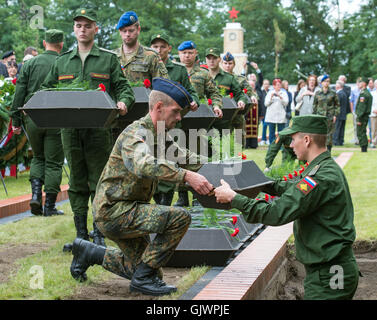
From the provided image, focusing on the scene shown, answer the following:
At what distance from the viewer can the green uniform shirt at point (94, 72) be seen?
7.04m

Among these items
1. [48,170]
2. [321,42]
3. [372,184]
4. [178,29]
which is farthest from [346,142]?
[321,42]

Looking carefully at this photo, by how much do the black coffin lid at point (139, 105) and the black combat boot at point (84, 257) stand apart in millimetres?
2560

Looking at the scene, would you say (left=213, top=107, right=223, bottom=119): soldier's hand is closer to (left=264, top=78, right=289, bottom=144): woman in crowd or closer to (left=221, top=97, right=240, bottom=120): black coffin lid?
(left=221, top=97, right=240, bottom=120): black coffin lid

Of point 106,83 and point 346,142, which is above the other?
point 106,83

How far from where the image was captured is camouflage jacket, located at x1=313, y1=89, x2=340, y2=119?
18.2 metres

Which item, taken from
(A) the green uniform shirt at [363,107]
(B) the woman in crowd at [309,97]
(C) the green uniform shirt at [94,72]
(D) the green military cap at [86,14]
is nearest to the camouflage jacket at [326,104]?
(B) the woman in crowd at [309,97]

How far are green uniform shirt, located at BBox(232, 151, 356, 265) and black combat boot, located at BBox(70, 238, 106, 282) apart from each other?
1413 millimetres

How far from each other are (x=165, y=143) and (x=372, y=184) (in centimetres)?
840

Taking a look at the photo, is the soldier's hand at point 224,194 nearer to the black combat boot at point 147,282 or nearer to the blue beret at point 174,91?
the blue beret at point 174,91

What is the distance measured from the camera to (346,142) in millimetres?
26875

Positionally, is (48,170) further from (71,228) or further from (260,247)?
(260,247)

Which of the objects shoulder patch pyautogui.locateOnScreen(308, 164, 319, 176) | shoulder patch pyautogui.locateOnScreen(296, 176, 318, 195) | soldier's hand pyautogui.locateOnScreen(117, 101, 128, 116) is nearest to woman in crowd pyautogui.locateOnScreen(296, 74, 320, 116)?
soldier's hand pyautogui.locateOnScreen(117, 101, 128, 116)

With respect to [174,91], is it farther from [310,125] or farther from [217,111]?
[217,111]

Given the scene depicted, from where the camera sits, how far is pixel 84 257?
5535 mm
